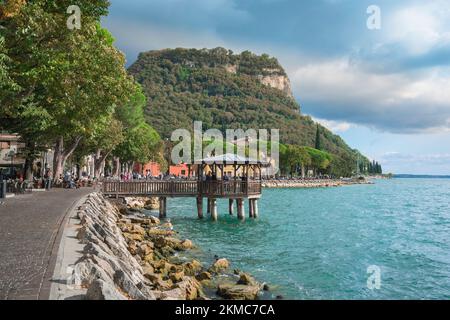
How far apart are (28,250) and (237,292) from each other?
6442mm

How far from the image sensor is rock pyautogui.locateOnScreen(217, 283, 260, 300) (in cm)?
1358

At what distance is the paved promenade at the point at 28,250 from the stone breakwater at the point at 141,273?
68 centimetres

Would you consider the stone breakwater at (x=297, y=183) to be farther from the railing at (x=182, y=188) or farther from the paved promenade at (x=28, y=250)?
the paved promenade at (x=28, y=250)

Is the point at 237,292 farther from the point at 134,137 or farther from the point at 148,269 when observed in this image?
the point at 134,137

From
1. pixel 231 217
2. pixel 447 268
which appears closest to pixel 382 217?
pixel 231 217

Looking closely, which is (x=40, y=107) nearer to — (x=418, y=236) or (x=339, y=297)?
(x=339, y=297)

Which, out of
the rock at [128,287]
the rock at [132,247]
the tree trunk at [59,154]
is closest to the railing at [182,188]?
the tree trunk at [59,154]

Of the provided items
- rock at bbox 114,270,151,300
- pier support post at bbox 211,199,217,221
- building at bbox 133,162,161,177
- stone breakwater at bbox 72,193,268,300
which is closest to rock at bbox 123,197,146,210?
pier support post at bbox 211,199,217,221

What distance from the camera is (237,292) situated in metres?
13.7

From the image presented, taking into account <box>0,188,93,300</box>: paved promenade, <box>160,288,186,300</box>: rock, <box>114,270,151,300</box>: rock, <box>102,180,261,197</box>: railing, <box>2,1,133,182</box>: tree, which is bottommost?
<box>160,288,186,300</box>: rock

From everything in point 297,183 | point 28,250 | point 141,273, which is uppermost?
point 28,250

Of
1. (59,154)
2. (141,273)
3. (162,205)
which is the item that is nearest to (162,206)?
(162,205)

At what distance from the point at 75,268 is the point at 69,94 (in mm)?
16715

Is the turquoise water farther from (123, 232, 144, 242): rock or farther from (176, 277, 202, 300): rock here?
(123, 232, 144, 242): rock
